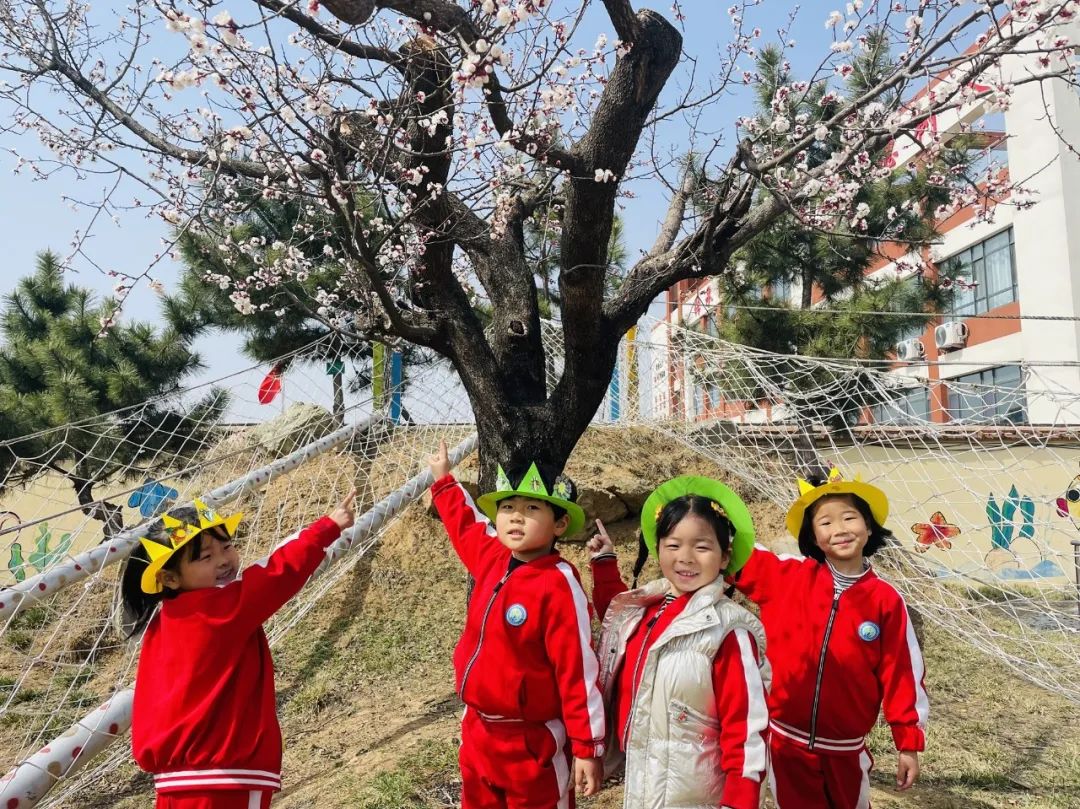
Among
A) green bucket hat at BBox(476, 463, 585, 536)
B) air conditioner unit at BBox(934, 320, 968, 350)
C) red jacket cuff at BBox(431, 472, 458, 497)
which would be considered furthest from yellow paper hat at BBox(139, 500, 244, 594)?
air conditioner unit at BBox(934, 320, 968, 350)

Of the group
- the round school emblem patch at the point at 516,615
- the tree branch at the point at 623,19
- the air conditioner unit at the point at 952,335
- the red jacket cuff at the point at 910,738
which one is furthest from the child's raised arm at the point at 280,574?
the air conditioner unit at the point at 952,335

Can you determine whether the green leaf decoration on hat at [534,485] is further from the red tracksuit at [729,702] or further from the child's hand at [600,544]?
the red tracksuit at [729,702]

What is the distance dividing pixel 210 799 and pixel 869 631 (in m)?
1.70

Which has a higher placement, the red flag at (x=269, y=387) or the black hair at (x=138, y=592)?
the red flag at (x=269, y=387)

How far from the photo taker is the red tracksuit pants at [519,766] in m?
2.04

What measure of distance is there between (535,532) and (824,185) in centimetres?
199

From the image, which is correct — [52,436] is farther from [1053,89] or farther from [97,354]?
[1053,89]

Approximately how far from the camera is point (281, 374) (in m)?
7.50

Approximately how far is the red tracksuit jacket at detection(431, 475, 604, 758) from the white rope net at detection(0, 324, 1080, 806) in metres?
1.96

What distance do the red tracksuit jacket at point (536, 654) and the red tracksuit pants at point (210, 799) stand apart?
57 centimetres

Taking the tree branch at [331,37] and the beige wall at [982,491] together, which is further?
the beige wall at [982,491]

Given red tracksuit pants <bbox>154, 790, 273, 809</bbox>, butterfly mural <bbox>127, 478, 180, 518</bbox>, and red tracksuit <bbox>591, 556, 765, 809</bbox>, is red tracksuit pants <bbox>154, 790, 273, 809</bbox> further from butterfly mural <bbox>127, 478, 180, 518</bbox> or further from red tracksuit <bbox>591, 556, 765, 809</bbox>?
butterfly mural <bbox>127, 478, 180, 518</bbox>

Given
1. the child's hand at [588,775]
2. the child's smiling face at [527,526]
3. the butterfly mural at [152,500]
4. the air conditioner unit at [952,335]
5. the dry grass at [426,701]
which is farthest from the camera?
the air conditioner unit at [952,335]

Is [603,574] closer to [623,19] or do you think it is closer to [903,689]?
[903,689]
